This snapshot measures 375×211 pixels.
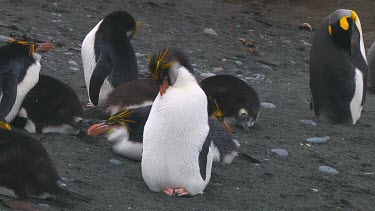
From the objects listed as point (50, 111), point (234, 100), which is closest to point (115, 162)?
point (50, 111)

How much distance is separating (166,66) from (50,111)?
1155 millimetres

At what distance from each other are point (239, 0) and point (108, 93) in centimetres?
845

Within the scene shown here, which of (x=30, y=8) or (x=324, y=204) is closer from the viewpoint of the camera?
(x=324, y=204)

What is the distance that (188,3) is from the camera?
42.8 ft

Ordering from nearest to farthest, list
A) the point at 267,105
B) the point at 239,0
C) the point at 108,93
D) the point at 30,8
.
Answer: the point at 108,93 → the point at 267,105 → the point at 30,8 → the point at 239,0

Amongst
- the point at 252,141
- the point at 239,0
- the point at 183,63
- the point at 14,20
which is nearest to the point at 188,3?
the point at 239,0

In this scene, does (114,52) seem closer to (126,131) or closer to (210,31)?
(126,131)

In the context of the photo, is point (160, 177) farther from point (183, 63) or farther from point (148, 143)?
point (183, 63)

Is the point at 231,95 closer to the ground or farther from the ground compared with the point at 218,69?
farther from the ground

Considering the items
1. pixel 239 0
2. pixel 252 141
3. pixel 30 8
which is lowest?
pixel 239 0

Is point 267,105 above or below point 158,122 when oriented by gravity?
below

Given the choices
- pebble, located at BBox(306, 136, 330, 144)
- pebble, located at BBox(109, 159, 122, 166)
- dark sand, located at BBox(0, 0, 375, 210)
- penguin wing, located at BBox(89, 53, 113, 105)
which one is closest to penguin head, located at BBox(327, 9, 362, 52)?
dark sand, located at BBox(0, 0, 375, 210)

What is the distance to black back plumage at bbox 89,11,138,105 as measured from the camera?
624 cm

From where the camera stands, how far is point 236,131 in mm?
5789
